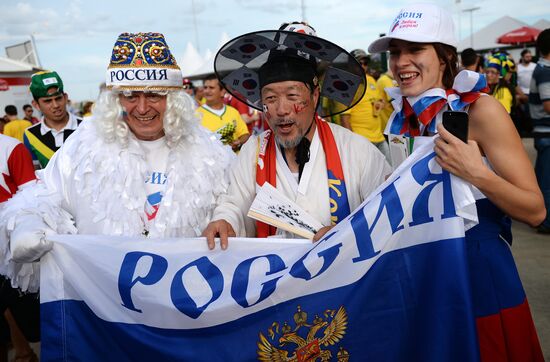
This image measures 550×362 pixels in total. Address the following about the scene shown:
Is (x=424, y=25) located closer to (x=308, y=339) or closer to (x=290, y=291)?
(x=290, y=291)

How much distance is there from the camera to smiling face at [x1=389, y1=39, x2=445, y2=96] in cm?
215

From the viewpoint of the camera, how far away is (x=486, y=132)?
1.93m

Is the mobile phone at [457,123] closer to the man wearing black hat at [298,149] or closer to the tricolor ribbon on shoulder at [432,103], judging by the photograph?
the tricolor ribbon on shoulder at [432,103]

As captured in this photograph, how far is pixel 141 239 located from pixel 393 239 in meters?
1.14

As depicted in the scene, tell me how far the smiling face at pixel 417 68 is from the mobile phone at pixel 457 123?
0.31 metres

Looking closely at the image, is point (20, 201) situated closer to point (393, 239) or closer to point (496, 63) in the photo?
point (393, 239)

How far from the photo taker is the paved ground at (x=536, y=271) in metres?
3.78

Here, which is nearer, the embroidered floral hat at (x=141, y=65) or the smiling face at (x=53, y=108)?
the embroidered floral hat at (x=141, y=65)

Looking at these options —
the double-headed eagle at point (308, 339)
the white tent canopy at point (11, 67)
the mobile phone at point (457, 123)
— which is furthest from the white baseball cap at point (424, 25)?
the white tent canopy at point (11, 67)

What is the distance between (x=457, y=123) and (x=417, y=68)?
396 mm

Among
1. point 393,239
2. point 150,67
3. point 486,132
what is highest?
point 150,67

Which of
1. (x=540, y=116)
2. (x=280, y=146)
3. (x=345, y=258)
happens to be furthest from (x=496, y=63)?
(x=345, y=258)

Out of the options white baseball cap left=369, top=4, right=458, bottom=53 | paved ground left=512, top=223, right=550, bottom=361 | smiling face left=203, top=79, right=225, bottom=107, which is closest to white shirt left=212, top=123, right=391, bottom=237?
white baseball cap left=369, top=4, right=458, bottom=53

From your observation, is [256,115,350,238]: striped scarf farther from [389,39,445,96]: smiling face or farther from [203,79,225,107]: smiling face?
[203,79,225,107]: smiling face
